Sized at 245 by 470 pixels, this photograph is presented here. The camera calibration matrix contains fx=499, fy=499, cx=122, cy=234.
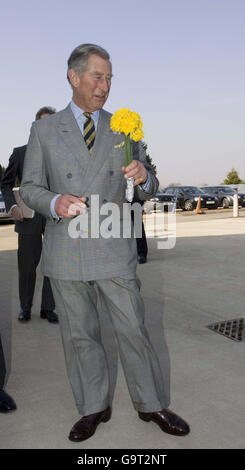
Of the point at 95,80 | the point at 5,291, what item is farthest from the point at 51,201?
the point at 5,291

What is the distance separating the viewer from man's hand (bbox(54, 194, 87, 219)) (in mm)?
2238

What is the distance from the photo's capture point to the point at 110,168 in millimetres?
2494

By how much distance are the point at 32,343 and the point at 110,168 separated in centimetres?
214

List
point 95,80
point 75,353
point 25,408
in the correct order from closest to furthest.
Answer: point 95,80, point 75,353, point 25,408

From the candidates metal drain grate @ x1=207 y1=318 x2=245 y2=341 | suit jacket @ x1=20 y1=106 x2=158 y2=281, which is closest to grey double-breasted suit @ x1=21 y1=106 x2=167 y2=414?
suit jacket @ x1=20 y1=106 x2=158 y2=281

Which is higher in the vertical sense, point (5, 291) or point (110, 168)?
point (110, 168)

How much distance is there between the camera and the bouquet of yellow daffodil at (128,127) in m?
2.29

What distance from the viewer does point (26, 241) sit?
4.66m

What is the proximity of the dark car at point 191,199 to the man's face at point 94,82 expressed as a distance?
22561 millimetres

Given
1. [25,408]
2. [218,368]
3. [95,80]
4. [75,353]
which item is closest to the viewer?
[95,80]

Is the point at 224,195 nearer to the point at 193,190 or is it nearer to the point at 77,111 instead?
the point at 193,190

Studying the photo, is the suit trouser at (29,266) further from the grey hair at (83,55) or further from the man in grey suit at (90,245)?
the grey hair at (83,55)

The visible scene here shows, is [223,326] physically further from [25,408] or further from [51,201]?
[51,201]

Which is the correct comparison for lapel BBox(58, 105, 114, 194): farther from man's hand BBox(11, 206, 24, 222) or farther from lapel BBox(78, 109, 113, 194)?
man's hand BBox(11, 206, 24, 222)
